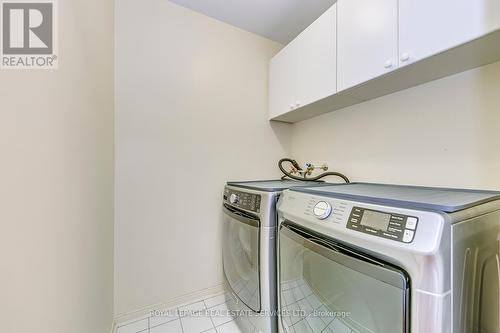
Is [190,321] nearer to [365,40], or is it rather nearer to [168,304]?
[168,304]

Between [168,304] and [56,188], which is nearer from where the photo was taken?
[56,188]

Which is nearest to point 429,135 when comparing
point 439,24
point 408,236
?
point 439,24

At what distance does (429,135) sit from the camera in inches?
48.0

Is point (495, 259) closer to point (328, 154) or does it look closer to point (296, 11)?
point (328, 154)

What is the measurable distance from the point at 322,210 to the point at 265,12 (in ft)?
5.67

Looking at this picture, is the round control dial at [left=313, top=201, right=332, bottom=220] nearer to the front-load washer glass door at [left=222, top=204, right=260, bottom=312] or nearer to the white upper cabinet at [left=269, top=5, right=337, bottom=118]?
the front-load washer glass door at [left=222, top=204, right=260, bottom=312]

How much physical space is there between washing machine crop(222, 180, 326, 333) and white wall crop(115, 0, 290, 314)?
348 mm

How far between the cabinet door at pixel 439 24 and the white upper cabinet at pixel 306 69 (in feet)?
1.36

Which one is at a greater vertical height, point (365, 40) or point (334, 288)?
point (365, 40)

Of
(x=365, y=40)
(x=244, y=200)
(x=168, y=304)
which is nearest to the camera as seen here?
(x=365, y=40)

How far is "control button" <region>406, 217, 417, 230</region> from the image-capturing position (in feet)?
1.93

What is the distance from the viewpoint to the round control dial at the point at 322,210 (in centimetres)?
82

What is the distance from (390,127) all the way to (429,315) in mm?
1168

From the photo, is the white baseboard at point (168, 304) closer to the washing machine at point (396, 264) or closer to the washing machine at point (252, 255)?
the washing machine at point (252, 255)
